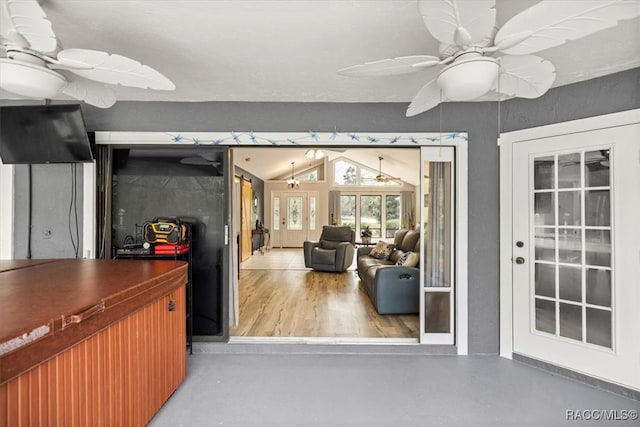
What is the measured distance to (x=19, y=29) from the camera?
1111 millimetres

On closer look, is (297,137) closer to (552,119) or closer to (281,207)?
(552,119)

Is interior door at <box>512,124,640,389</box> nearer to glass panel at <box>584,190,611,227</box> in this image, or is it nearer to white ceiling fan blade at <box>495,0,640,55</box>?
glass panel at <box>584,190,611,227</box>

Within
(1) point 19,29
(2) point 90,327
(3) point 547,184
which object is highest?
(1) point 19,29

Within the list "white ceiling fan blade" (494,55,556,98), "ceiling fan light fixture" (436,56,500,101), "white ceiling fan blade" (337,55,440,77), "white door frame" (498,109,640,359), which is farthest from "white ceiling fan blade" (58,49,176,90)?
"white door frame" (498,109,640,359)

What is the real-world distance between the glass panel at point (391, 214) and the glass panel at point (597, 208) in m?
8.01

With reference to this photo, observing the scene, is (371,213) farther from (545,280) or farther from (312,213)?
(545,280)

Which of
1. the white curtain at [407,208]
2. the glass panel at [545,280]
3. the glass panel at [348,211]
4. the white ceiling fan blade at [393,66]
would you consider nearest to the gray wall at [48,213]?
the white ceiling fan blade at [393,66]

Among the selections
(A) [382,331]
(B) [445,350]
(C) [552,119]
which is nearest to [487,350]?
(B) [445,350]

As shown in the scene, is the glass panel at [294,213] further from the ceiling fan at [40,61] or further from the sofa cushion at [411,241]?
the ceiling fan at [40,61]

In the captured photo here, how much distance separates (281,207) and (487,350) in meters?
8.24

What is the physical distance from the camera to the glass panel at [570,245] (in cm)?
229

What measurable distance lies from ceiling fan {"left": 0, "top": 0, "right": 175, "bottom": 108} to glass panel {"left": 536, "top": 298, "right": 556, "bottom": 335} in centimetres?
296

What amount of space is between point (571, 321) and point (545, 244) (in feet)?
1.92

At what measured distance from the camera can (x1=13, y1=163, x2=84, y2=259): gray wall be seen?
2.59 meters
